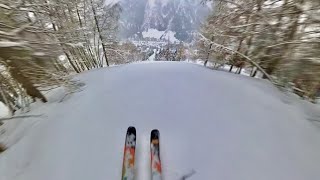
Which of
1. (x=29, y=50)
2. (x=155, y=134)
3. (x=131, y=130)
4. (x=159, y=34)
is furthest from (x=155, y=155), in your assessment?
(x=159, y=34)

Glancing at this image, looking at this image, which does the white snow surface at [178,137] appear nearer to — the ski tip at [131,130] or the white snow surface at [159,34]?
the ski tip at [131,130]

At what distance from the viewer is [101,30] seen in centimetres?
1119

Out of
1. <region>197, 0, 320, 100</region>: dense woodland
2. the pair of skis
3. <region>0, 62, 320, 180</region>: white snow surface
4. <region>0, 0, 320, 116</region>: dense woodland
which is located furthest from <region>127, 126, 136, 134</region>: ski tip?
<region>197, 0, 320, 100</region>: dense woodland

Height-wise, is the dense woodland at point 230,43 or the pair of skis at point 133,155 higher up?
the dense woodland at point 230,43

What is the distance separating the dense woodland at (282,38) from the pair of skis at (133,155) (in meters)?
2.14

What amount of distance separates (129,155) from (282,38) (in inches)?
138

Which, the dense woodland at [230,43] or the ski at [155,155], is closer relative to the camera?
the ski at [155,155]

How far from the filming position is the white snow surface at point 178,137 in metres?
2.94

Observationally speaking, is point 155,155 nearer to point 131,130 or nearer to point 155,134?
point 155,134

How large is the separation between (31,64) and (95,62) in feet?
25.4

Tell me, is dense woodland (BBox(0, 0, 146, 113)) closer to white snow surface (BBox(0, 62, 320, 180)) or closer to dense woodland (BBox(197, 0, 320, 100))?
white snow surface (BBox(0, 62, 320, 180))

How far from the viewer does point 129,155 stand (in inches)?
122

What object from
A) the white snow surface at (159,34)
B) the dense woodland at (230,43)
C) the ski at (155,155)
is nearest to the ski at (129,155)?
the ski at (155,155)

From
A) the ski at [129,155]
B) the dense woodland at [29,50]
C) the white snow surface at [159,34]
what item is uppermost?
the dense woodland at [29,50]
